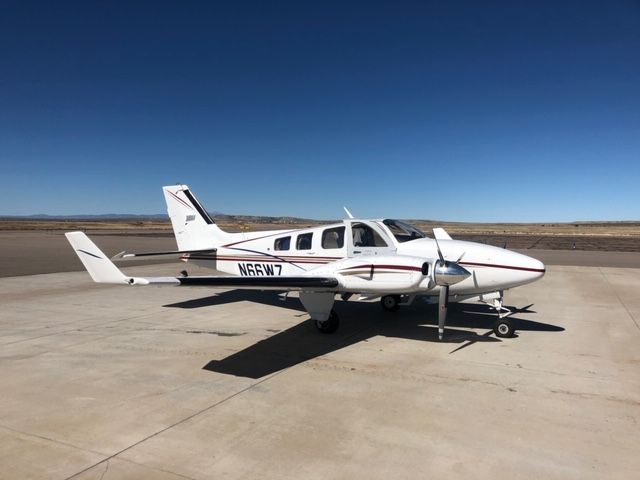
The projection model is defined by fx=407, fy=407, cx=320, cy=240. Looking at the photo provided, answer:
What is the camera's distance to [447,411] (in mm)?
5562

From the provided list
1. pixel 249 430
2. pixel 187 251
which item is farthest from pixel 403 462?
pixel 187 251

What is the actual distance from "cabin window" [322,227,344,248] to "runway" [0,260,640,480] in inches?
83.2

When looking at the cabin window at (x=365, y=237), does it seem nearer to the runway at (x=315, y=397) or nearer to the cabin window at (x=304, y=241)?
the cabin window at (x=304, y=241)

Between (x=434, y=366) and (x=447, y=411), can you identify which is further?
(x=434, y=366)

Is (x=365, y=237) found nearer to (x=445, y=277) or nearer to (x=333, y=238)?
(x=333, y=238)

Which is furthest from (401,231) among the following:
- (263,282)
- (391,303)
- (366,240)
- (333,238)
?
(263,282)

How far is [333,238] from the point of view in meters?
10.7

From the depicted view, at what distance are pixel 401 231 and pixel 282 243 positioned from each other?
11.2 feet

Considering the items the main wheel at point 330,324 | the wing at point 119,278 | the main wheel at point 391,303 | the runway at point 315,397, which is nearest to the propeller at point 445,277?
the runway at point 315,397

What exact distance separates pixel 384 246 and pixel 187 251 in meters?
7.00

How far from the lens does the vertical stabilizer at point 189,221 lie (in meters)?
13.8

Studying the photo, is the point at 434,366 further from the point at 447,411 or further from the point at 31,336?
the point at 31,336

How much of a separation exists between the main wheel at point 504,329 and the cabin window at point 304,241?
5.01 metres

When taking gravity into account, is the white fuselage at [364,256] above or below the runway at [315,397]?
above
